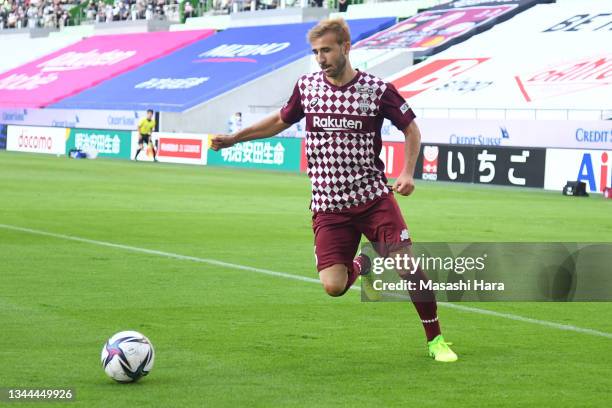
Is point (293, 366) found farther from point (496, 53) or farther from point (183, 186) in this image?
point (496, 53)

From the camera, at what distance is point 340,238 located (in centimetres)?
823

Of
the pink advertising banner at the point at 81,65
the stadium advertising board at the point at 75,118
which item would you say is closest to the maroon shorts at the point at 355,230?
the stadium advertising board at the point at 75,118

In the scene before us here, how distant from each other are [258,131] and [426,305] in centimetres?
171

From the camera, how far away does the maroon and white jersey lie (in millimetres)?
8031

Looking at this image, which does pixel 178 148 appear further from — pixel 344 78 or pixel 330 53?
pixel 330 53

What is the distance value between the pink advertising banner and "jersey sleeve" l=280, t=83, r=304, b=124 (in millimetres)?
51726

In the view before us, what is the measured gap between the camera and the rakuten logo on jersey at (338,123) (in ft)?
26.4

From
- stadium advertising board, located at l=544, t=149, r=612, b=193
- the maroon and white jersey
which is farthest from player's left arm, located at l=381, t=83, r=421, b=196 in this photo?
stadium advertising board, located at l=544, t=149, r=612, b=193

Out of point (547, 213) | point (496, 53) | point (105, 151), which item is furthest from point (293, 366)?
point (105, 151)

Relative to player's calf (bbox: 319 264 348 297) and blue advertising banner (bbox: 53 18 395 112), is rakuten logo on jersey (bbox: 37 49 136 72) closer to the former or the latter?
blue advertising banner (bbox: 53 18 395 112)

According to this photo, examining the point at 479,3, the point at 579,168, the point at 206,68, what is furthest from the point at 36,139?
the point at 579,168

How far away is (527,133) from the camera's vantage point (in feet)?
110

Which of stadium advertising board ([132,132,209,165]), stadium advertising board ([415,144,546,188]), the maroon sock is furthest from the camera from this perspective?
stadium advertising board ([132,132,209,165])

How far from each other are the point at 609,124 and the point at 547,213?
390 inches
